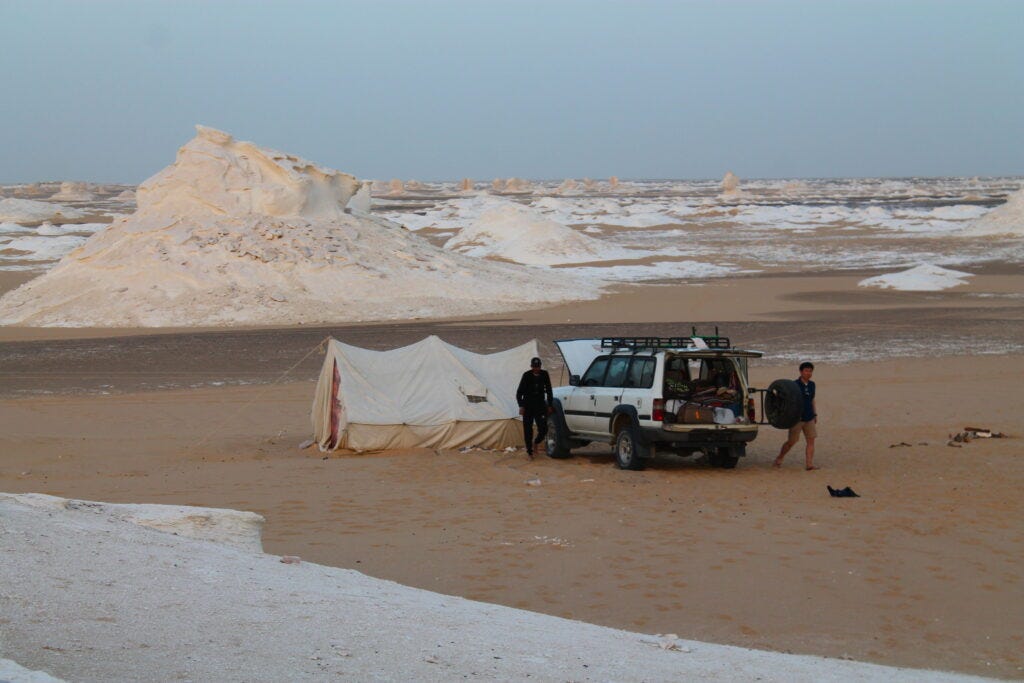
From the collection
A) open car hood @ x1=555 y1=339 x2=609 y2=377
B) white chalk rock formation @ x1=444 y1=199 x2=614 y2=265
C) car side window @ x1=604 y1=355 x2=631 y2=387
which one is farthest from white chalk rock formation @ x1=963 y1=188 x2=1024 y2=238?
car side window @ x1=604 y1=355 x2=631 y2=387

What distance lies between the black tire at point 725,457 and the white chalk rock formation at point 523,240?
4438cm

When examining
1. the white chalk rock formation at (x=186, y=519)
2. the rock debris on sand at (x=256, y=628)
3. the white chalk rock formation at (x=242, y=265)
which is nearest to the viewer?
the rock debris on sand at (x=256, y=628)

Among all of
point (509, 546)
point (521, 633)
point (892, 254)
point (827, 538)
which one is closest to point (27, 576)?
point (521, 633)

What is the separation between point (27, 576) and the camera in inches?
231

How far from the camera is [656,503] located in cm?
1229

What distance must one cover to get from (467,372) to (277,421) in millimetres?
4380

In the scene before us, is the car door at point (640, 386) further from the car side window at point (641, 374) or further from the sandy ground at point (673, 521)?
the sandy ground at point (673, 521)

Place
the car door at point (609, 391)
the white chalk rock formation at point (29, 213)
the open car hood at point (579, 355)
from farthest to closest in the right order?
the white chalk rock formation at point (29, 213) → the open car hood at point (579, 355) → the car door at point (609, 391)

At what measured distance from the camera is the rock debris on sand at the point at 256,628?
5.17 m

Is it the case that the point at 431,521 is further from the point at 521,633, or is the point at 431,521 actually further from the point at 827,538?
the point at 521,633

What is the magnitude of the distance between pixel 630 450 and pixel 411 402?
4074 millimetres

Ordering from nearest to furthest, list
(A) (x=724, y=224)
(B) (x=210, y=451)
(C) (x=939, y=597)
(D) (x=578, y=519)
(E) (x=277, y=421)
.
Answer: (C) (x=939, y=597), (D) (x=578, y=519), (B) (x=210, y=451), (E) (x=277, y=421), (A) (x=724, y=224)

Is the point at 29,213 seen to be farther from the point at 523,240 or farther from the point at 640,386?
the point at 640,386

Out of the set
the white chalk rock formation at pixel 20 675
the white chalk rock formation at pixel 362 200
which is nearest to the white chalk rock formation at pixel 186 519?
the white chalk rock formation at pixel 20 675
